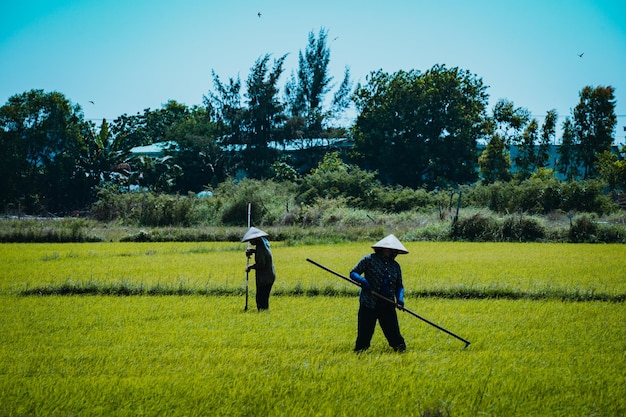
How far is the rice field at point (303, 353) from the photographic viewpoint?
5.46 m

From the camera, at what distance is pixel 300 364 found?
6637 millimetres

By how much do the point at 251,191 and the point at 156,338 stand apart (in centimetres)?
2554

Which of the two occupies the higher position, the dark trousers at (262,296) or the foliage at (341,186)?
the foliage at (341,186)

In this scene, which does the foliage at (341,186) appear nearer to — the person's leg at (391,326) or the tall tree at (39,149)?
the tall tree at (39,149)

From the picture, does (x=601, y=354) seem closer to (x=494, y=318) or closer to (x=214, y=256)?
(x=494, y=318)

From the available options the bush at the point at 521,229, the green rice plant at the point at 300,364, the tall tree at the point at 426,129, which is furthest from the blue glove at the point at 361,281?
the tall tree at the point at 426,129

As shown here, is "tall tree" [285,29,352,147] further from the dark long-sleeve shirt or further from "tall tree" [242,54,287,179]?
the dark long-sleeve shirt

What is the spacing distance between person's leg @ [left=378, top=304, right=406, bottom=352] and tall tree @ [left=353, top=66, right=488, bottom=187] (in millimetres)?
35741

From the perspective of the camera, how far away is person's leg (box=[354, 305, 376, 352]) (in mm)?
7113

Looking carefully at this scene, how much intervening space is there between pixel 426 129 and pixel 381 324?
37.1m

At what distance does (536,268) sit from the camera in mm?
15961

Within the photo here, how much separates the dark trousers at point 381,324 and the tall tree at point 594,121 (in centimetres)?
4045

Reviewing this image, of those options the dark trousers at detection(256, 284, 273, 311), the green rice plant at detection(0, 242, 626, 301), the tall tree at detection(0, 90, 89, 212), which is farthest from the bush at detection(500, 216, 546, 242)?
the tall tree at detection(0, 90, 89, 212)

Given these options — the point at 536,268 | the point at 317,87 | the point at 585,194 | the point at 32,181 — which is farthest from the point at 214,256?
the point at 317,87
